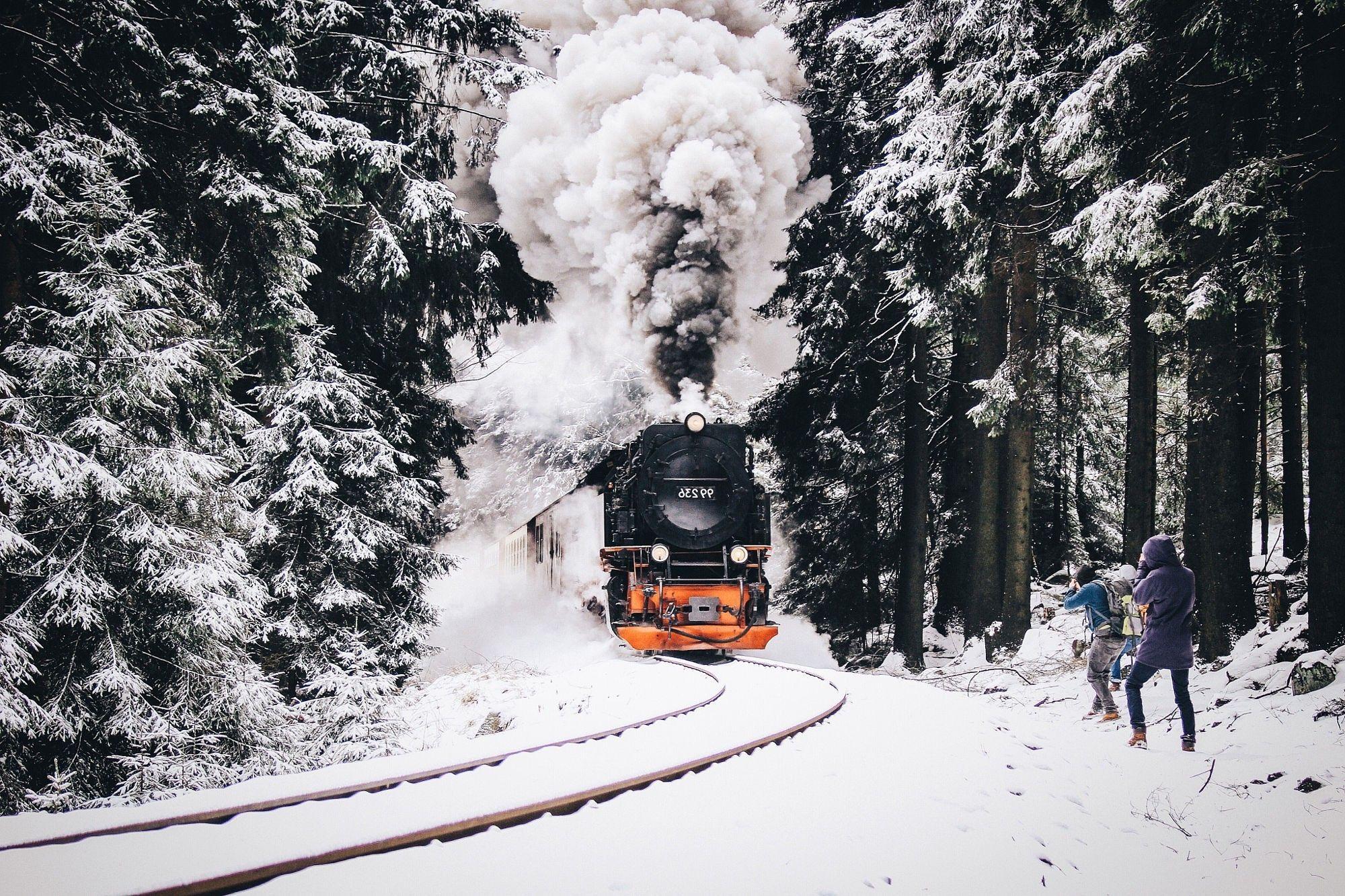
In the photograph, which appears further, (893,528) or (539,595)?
(539,595)

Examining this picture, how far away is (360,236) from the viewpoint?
9.89 m

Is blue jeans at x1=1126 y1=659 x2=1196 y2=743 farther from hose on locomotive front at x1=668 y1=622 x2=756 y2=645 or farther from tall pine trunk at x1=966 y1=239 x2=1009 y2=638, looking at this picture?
hose on locomotive front at x1=668 y1=622 x2=756 y2=645

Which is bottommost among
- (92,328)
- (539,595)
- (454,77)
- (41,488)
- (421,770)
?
(539,595)

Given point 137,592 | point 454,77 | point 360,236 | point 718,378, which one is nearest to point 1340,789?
point 137,592

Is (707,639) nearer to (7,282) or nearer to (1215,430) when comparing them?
(1215,430)

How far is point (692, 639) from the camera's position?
36.7ft

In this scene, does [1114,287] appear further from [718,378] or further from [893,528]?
[718,378]

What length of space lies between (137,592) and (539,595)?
12638 millimetres

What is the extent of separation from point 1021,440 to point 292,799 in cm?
992

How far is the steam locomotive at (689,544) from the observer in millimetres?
11352

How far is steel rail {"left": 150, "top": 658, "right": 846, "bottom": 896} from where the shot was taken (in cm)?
251

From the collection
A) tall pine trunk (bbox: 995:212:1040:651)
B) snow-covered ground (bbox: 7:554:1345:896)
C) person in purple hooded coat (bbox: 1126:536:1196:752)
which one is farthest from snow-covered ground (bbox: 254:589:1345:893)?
tall pine trunk (bbox: 995:212:1040:651)

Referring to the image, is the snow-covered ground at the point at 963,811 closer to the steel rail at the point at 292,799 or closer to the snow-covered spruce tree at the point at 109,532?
the steel rail at the point at 292,799

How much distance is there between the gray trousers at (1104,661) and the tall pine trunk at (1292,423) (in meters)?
5.81
